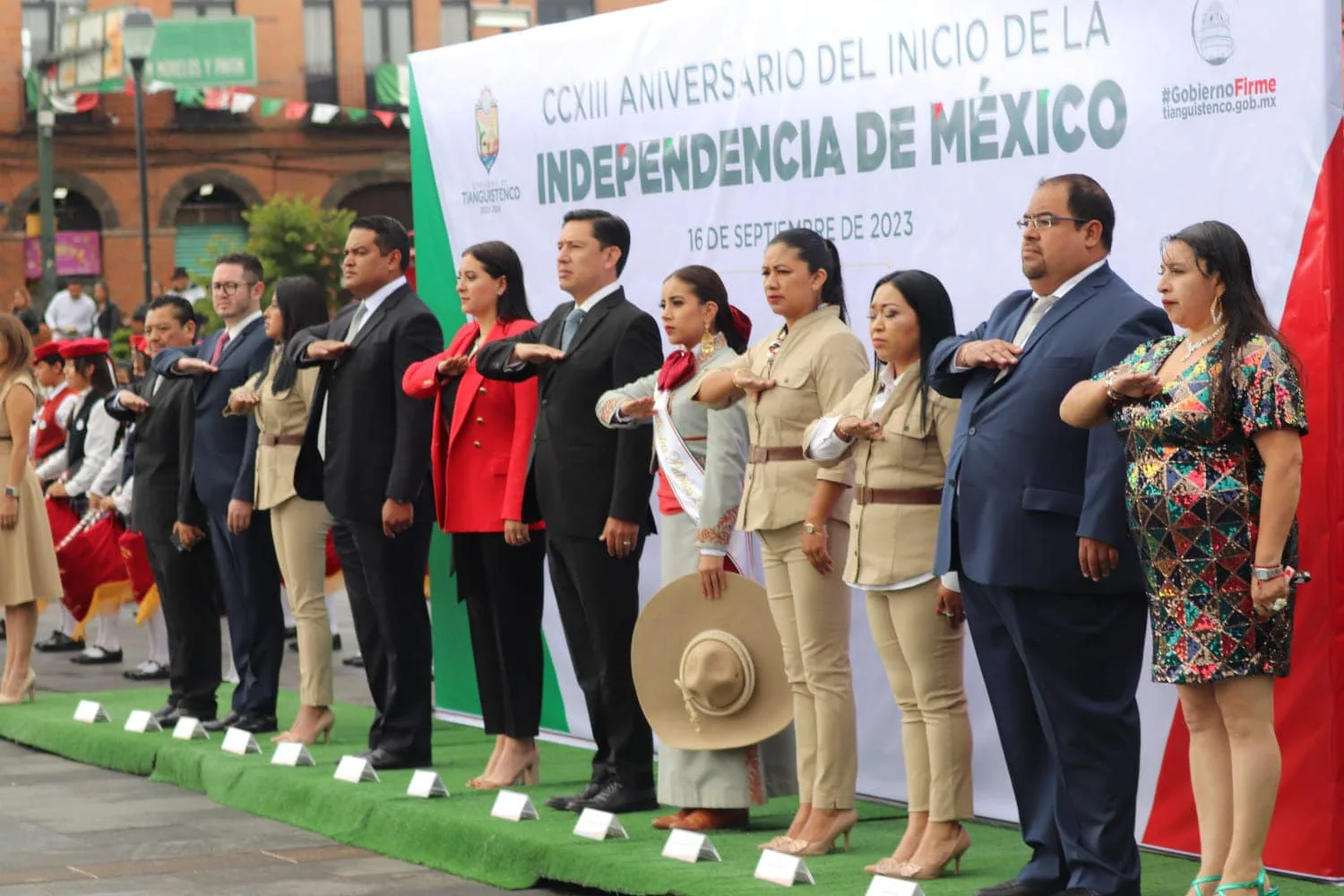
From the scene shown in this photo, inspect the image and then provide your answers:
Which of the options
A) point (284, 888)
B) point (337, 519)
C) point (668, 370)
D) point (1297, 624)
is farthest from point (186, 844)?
point (1297, 624)

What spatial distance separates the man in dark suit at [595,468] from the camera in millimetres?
6828

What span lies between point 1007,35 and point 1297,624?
78.2 inches

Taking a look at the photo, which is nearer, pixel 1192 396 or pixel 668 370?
pixel 1192 396

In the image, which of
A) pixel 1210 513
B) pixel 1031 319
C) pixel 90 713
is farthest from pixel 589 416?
pixel 90 713

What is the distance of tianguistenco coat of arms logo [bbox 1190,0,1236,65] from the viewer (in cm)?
583

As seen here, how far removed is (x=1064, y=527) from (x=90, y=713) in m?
5.54

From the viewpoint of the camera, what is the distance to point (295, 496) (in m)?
8.30

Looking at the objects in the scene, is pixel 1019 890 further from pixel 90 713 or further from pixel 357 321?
pixel 90 713

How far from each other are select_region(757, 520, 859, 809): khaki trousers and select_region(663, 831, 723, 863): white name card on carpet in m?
0.32

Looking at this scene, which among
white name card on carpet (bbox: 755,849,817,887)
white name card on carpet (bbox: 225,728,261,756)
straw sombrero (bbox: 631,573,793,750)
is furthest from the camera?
white name card on carpet (bbox: 225,728,261,756)

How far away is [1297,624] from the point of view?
5668mm

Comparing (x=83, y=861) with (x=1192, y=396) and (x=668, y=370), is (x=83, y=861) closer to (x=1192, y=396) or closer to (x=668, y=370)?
(x=668, y=370)

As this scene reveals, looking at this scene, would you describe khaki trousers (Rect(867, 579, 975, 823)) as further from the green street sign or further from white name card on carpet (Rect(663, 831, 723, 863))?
the green street sign

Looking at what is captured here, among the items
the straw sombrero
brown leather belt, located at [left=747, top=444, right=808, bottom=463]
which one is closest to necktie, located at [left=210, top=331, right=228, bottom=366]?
the straw sombrero
